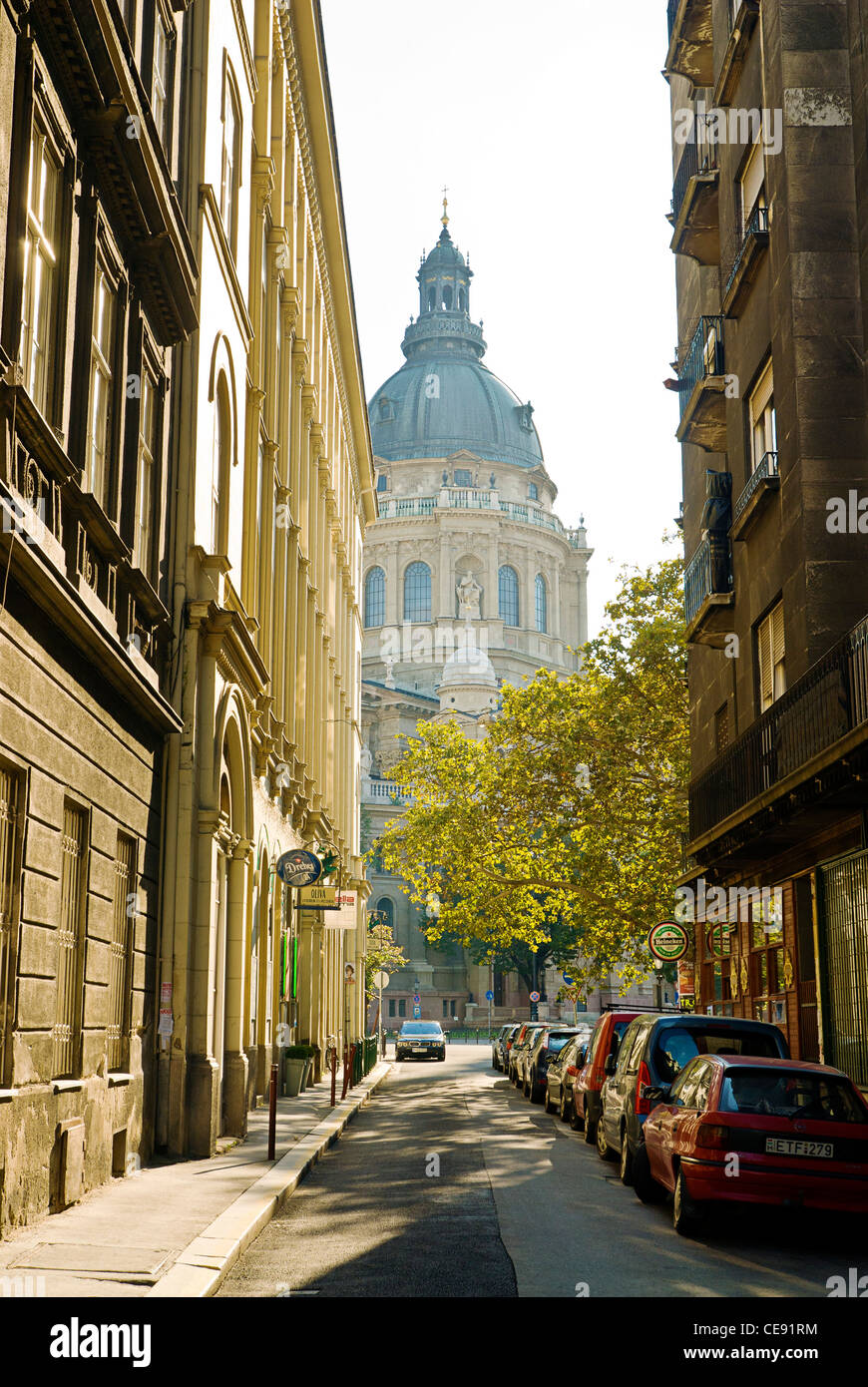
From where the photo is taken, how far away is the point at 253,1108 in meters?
24.3

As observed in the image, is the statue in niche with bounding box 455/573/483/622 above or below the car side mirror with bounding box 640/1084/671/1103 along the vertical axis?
above

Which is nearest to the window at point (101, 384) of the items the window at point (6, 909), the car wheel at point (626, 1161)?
the window at point (6, 909)

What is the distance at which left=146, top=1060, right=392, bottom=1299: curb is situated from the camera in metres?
8.87

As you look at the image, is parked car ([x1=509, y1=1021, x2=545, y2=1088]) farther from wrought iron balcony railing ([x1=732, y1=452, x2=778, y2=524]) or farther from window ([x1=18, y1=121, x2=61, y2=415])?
window ([x1=18, y1=121, x2=61, y2=415])

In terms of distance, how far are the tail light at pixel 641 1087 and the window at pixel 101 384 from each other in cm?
731

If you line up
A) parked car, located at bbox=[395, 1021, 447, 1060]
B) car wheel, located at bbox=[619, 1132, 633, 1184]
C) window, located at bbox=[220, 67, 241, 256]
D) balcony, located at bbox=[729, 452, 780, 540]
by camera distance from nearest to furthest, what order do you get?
car wheel, located at bbox=[619, 1132, 633, 1184] → window, located at bbox=[220, 67, 241, 256] → balcony, located at bbox=[729, 452, 780, 540] → parked car, located at bbox=[395, 1021, 447, 1060]

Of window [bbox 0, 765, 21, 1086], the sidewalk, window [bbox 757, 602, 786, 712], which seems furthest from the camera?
window [bbox 757, 602, 786, 712]

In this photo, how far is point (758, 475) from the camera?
22.2m

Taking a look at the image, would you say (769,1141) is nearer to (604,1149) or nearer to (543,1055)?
(604,1149)

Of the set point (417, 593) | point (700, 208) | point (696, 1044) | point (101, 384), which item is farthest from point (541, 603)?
point (101, 384)

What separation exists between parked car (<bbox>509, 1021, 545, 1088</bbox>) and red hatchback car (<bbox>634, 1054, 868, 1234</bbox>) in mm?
21398

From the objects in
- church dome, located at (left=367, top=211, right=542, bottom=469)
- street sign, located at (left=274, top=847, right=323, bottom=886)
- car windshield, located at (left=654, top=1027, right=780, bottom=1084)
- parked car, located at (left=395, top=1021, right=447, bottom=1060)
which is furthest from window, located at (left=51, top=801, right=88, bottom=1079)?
church dome, located at (left=367, top=211, right=542, bottom=469)

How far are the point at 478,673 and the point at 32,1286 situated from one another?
98272 millimetres

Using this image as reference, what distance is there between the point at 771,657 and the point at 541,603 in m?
102
